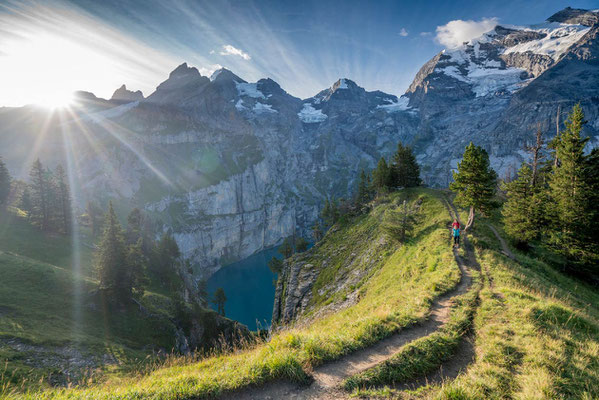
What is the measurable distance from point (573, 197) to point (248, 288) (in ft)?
411

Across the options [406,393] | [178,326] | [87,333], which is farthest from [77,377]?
[406,393]

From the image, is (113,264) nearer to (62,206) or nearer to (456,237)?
(62,206)

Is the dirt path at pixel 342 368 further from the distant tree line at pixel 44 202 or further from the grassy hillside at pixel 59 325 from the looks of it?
the distant tree line at pixel 44 202

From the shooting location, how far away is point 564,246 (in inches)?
832

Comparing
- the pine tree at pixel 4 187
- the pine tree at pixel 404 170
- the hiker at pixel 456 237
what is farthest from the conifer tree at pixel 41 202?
the pine tree at pixel 404 170

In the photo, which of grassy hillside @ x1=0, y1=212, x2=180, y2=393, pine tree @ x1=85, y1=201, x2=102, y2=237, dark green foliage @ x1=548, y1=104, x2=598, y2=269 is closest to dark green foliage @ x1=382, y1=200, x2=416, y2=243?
dark green foliage @ x1=548, y1=104, x2=598, y2=269

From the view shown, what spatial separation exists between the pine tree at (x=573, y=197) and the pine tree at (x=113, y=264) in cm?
5532

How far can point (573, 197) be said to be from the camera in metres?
20.8

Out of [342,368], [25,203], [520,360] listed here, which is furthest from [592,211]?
[25,203]

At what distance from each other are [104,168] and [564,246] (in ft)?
627

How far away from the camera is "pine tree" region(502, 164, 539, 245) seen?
23.6 metres

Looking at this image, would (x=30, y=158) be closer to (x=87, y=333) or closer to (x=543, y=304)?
(x=87, y=333)

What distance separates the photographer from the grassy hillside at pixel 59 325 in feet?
61.8

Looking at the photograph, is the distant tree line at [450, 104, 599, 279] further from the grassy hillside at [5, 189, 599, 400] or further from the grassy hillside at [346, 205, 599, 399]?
the grassy hillside at [346, 205, 599, 399]
